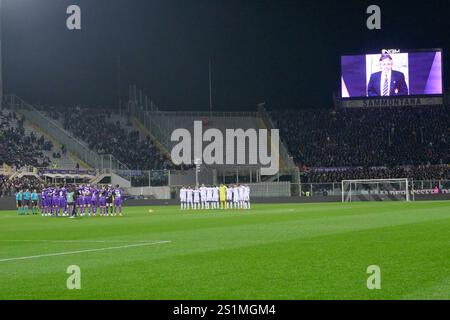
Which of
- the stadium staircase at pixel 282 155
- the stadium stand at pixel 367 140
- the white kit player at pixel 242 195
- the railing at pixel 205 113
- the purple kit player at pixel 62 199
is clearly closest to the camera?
the purple kit player at pixel 62 199

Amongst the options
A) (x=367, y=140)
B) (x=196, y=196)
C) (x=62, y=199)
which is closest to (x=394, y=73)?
(x=367, y=140)

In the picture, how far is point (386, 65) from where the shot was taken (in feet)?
228

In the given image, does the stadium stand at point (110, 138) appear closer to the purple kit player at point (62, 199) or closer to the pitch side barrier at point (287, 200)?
the pitch side barrier at point (287, 200)

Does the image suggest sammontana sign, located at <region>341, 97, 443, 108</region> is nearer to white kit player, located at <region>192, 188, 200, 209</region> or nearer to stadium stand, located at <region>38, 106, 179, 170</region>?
stadium stand, located at <region>38, 106, 179, 170</region>

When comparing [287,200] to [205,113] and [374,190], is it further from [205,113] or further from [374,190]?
[205,113]

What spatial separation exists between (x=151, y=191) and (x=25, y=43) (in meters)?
16.5

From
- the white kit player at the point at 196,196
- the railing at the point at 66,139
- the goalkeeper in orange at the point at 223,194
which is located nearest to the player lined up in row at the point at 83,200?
the white kit player at the point at 196,196

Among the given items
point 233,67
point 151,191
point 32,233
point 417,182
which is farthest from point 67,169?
point 32,233

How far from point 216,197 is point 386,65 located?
1012 inches

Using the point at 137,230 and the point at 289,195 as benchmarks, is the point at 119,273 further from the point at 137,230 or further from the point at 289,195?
the point at 289,195

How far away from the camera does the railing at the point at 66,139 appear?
2485 inches

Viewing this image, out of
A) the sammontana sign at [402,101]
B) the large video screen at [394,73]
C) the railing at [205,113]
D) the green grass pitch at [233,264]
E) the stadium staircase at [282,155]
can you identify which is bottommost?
the green grass pitch at [233,264]

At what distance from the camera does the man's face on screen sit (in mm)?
69062

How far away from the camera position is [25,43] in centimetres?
6425
